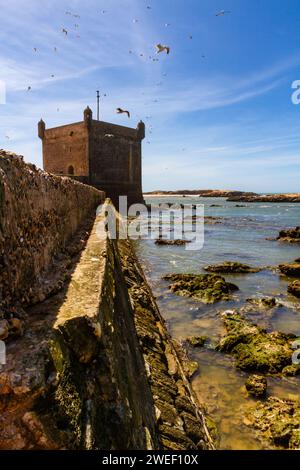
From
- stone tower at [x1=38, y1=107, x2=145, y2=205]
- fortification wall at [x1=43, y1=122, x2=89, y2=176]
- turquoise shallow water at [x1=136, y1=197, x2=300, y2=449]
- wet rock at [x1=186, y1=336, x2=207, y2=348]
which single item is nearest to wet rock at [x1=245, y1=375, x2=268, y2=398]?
turquoise shallow water at [x1=136, y1=197, x2=300, y2=449]

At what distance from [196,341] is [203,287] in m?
4.12

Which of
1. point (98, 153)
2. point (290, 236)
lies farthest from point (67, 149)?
point (290, 236)

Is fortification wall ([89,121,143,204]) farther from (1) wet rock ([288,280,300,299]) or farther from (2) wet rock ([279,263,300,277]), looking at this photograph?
(1) wet rock ([288,280,300,299])

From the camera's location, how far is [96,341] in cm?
183

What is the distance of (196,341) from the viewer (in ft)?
24.9

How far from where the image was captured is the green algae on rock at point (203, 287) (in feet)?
35.4

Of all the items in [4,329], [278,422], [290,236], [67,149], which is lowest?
[278,422]

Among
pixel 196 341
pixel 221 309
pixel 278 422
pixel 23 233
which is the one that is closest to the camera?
pixel 23 233

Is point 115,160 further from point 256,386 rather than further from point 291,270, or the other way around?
point 256,386

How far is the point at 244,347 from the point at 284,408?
1914mm

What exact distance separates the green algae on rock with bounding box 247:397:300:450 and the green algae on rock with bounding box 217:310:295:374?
1.00m

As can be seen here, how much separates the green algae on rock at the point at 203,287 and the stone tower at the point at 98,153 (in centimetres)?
2295

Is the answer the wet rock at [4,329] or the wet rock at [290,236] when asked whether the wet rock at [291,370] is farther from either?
the wet rock at [290,236]

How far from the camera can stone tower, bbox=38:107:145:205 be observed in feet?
112
